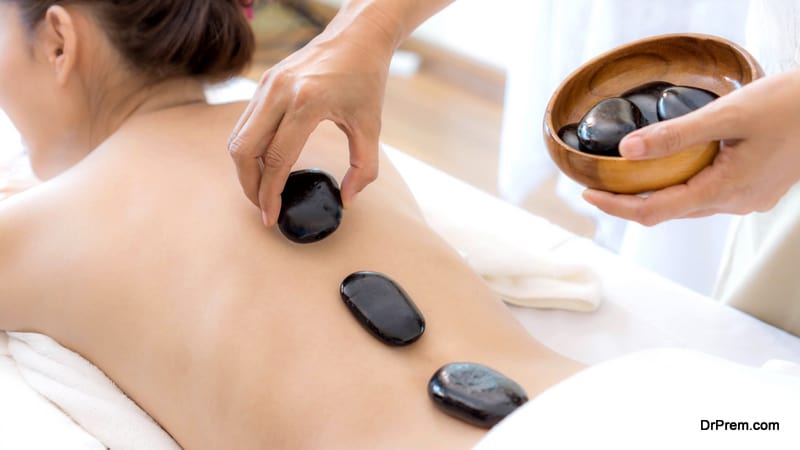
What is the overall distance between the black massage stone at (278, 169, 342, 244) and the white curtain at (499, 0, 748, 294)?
3.01ft

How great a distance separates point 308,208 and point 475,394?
0.30 metres

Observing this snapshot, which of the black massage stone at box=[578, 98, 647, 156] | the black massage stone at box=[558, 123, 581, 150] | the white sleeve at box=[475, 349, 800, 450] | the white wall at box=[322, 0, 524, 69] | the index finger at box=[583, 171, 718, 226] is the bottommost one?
the white wall at box=[322, 0, 524, 69]

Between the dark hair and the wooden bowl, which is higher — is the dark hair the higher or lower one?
the lower one

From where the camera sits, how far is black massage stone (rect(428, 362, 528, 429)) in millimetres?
876

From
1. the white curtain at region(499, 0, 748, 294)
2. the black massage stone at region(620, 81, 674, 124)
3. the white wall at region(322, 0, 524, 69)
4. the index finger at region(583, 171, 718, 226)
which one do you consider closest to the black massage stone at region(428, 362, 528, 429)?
the index finger at region(583, 171, 718, 226)

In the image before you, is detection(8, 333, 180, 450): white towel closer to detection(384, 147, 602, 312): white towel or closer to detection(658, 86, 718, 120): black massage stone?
detection(384, 147, 602, 312): white towel

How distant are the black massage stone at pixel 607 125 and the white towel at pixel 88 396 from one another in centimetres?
66

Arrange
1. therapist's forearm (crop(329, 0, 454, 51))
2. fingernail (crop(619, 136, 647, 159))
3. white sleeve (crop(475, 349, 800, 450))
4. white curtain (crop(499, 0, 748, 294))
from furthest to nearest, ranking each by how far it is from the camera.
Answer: white curtain (crop(499, 0, 748, 294))
therapist's forearm (crop(329, 0, 454, 51))
fingernail (crop(619, 136, 647, 159))
white sleeve (crop(475, 349, 800, 450))

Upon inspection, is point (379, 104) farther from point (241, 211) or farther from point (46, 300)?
point (46, 300)

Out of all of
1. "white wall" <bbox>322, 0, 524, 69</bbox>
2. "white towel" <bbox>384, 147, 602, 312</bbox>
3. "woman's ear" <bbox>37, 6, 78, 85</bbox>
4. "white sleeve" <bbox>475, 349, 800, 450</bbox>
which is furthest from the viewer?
"white wall" <bbox>322, 0, 524, 69</bbox>

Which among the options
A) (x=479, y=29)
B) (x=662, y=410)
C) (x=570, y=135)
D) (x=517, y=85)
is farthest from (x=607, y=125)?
(x=479, y=29)

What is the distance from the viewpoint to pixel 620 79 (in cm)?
100

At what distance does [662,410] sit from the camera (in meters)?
0.74

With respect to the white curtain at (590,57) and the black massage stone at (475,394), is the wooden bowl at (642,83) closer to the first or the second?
the black massage stone at (475,394)
